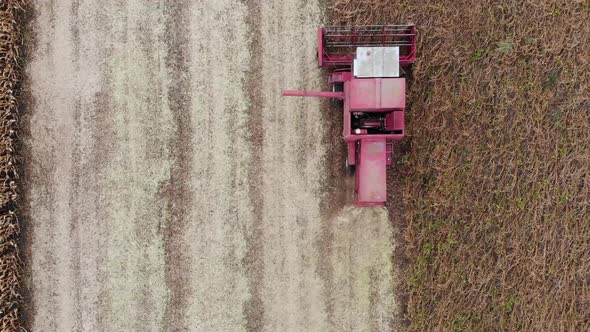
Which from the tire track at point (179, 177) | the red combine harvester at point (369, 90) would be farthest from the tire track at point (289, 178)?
the tire track at point (179, 177)

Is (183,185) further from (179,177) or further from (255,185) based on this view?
(255,185)

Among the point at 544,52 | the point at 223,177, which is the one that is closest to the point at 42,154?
the point at 223,177

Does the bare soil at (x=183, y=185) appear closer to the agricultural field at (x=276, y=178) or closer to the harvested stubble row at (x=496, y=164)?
the agricultural field at (x=276, y=178)

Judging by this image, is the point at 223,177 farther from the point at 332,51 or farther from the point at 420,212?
the point at 420,212

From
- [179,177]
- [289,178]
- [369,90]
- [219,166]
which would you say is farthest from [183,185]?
[369,90]

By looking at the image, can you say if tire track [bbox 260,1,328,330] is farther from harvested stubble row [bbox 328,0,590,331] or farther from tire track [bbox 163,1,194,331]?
tire track [bbox 163,1,194,331]

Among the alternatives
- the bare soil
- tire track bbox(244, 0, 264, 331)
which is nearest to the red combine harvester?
the bare soil

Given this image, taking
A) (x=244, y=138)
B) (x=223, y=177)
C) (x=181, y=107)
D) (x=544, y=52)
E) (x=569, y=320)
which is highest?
(x=544, y=52)

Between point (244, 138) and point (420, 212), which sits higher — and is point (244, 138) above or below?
above
